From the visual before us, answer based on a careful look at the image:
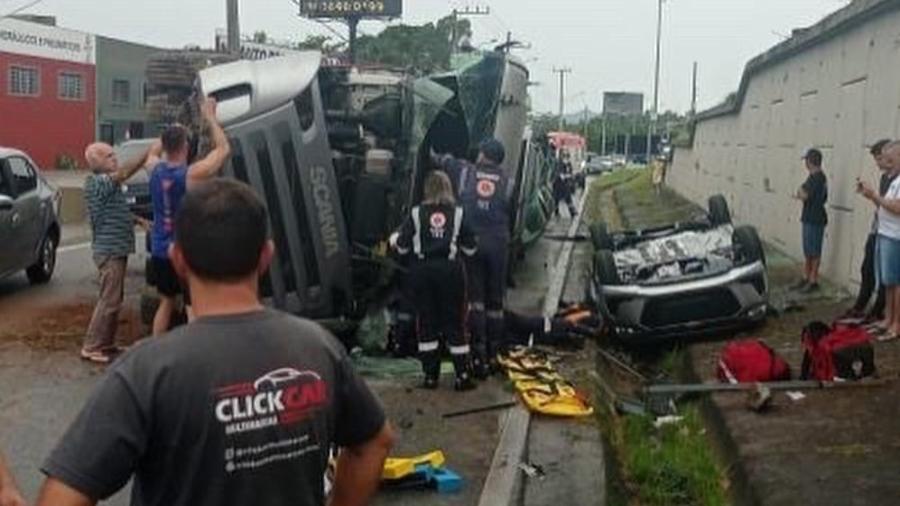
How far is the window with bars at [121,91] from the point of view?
194 feet

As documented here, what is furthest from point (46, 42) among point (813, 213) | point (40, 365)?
point (40, 365)

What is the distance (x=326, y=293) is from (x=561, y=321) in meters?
2.46

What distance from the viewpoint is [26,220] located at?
486 inches

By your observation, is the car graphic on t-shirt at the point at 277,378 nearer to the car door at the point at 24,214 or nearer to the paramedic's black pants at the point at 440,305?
the paramedic's black pants at the point at 440,305

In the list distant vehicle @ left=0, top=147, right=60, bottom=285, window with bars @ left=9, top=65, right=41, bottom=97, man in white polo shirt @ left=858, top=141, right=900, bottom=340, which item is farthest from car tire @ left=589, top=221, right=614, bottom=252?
window with bars @ left=9, top=65, right=41, bottom=97

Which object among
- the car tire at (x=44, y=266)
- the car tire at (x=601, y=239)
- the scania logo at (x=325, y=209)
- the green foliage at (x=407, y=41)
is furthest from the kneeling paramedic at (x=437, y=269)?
the green foliage at (x=407, y=41)

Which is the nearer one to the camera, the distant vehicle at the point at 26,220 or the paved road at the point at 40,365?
the paved road at the point at 40,365

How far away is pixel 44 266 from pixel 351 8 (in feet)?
174

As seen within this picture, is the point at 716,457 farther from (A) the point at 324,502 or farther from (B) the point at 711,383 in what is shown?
(A) the point at 324,502

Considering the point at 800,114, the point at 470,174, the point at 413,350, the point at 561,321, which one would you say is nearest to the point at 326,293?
the point at 413,350

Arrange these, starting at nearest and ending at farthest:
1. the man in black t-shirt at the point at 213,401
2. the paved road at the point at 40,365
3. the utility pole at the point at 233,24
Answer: the man in black t-shirt at the point at 213,401 → the paved road at the point at 40,365 → the utility pole at the point at 233,24

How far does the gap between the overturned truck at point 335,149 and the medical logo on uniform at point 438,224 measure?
1.03 metres

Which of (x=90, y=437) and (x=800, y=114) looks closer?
(x=90, y=437)

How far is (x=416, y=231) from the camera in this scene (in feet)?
26.6
